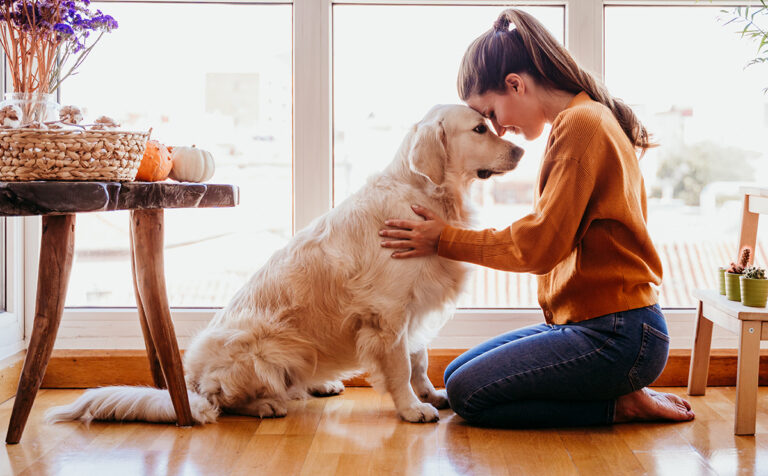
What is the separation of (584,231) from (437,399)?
0.79 m

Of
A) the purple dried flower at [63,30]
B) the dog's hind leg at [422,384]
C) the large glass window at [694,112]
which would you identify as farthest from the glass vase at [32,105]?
the large glass window at [694,112]

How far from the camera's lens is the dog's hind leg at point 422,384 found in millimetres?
2439

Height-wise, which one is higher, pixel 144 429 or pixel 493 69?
pixel 493 69

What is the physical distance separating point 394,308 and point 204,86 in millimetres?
1285

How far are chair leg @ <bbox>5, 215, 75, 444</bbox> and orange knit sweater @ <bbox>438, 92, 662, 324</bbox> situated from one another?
1.08m

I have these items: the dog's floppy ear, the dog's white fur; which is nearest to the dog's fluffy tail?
the dog's white fur

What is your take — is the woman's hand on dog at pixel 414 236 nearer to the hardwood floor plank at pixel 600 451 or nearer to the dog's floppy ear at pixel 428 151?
the dog's floppy ear at pixel 428 151

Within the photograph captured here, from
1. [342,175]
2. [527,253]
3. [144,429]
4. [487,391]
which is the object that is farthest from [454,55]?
[144,429]

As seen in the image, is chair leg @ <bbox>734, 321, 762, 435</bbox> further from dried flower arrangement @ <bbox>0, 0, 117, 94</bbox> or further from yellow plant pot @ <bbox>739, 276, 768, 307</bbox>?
dried flower arrangement @ <bbox>0, 0, 117, 94</bbox>

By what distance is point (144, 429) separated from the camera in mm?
2205

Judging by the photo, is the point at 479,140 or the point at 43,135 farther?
the point at 479,140

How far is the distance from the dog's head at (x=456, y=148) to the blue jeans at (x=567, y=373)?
56 centimetres

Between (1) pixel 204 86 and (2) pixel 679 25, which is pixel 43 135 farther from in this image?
(2) pixel 679 25

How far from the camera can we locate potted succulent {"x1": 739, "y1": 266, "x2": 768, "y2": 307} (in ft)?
6.95
